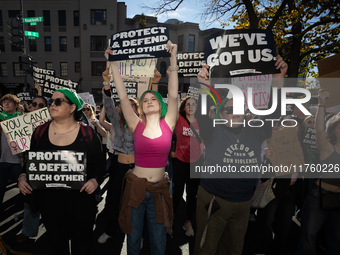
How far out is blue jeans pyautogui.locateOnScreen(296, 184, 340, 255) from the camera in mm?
2420

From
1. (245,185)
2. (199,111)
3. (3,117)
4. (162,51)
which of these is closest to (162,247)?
(245,185)

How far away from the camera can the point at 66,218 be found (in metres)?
2.24

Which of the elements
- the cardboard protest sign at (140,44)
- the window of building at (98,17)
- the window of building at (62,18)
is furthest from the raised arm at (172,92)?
the window of building at (62,18)

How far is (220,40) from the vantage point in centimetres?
266

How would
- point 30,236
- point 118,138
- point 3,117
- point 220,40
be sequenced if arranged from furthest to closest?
point 3,117 → point 118,138 → point 30,236 → point 220,40

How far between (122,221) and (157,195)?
487 millimetres

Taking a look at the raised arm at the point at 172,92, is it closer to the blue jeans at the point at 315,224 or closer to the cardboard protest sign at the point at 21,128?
the blue jeans at the point at 315,224

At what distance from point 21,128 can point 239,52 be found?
12.6 feet

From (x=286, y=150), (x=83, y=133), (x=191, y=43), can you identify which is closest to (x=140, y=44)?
(x=83, y=133)

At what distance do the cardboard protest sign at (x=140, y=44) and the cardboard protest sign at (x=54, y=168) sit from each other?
139 cm

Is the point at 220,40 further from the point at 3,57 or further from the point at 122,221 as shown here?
the point at 3,57

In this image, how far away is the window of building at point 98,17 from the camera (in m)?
24.6

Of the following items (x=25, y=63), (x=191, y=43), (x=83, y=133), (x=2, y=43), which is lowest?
(x=83, y=133)

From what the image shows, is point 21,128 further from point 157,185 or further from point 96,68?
point 96,68
